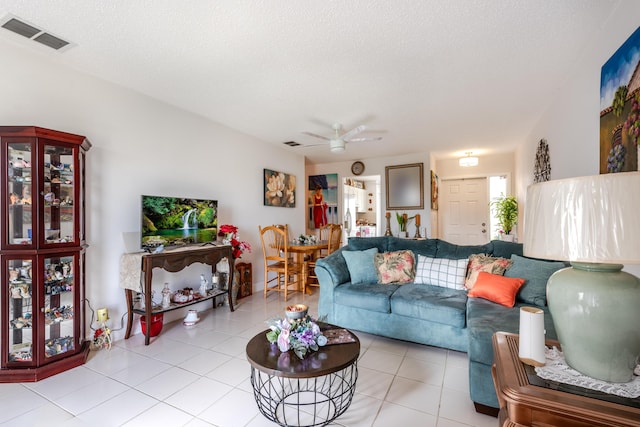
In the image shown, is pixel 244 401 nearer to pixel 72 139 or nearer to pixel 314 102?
pixel 72 139

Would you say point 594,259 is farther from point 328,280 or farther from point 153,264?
point 153,264

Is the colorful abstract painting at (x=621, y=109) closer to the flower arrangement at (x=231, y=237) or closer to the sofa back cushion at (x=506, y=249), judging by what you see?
the sofa back cushion at (x=506, y=249)

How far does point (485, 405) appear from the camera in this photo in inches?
67.5

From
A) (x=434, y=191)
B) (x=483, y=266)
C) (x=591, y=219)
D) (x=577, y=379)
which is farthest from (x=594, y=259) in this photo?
(x=434, y=191)

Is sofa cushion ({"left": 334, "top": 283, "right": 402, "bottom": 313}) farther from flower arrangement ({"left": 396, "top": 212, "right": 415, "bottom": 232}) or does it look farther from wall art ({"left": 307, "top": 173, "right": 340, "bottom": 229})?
wall art ({"left": 307, "top": 173, "right": 340, "bottom": 229})

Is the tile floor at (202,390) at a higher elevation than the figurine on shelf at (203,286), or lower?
lower

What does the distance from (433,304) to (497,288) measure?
Result: 0.53 meters

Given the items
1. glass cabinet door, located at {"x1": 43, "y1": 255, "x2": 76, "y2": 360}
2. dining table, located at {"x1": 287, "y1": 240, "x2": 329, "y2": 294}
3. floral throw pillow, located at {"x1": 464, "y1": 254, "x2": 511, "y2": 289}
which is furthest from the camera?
dining table, located at {"x1": 287, "y1": 240, "x2": 329, "y2": 294}

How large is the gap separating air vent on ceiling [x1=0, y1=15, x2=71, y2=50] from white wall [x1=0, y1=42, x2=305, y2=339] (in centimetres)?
31

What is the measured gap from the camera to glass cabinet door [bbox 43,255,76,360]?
86.9 inches

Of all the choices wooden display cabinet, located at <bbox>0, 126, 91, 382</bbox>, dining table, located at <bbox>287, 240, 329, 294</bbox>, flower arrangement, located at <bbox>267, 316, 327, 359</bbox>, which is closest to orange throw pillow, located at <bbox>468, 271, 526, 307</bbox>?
flower arrangement, located at <bbox>267, 316, 327, 359</bbox>

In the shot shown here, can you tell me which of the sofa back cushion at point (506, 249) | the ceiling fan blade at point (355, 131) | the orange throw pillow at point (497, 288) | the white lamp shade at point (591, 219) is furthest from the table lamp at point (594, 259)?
the ceiling fan blade at point (355, 131)

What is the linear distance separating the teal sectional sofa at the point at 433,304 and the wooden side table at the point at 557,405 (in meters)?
0.85

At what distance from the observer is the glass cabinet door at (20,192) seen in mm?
2102
